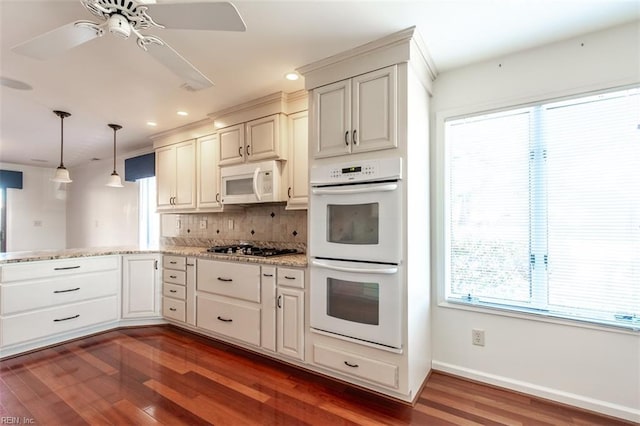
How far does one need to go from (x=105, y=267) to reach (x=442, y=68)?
3733 mm

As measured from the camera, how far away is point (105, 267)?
3309 millimetres

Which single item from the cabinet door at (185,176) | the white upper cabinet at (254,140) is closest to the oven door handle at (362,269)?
the white upper cabinet at (254,140)

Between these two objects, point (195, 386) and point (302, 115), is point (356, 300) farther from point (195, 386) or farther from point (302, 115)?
point (302, 115)

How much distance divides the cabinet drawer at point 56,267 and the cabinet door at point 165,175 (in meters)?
0.95

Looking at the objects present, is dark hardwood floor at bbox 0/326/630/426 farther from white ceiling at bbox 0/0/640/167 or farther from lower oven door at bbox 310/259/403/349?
white ceiling at bbox 0/0/640/167

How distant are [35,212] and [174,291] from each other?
17.0 ft

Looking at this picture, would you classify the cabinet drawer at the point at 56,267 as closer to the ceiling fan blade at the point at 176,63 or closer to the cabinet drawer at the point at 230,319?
the cabinet drawer at the point at 230,319

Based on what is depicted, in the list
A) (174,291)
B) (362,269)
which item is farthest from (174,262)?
(362,269)

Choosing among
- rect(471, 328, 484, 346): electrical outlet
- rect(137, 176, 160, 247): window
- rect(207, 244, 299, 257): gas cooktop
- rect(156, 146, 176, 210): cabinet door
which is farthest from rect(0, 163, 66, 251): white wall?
rect(471, 328, 484, 346): electrical outlet

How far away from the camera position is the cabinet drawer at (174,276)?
331 centimetres

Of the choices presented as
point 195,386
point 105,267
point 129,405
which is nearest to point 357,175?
point 195,386

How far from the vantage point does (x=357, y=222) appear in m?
2.21

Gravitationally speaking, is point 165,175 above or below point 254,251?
above

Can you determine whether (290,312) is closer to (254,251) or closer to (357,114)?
(254,251)
